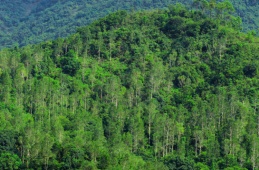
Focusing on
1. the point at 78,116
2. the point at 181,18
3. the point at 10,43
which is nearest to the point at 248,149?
the point at 78,116

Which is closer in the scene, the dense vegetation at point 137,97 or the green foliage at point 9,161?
the green foliage at point 9,161

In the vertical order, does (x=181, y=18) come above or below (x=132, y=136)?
above

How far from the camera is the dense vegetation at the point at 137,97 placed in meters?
67.8

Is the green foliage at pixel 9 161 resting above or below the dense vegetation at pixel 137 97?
below

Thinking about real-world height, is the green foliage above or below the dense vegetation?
below

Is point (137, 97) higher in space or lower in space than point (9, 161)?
higher

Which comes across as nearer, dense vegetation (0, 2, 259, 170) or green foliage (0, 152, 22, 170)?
green foliage (0, 152, 22, 170)

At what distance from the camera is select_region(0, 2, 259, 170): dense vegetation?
67.8 meters

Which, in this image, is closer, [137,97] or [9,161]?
[9,161]

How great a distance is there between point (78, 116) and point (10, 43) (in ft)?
387

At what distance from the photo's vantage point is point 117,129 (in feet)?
258

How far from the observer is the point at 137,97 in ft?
294

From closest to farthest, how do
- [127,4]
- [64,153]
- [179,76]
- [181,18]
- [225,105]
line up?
[64,153] → [225,105] → [179,76] → [181,18] → [127,4]

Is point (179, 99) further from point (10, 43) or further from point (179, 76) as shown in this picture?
point (10, 43)
